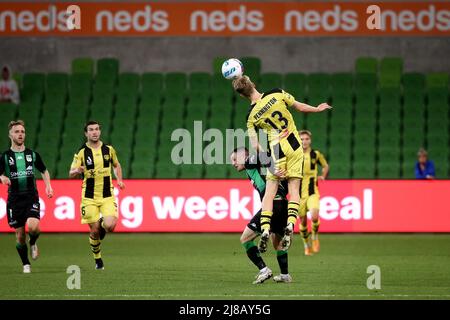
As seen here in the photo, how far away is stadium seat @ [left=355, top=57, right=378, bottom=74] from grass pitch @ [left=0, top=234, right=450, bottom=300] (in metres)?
5.70

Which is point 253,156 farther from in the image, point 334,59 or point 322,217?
point 334,59

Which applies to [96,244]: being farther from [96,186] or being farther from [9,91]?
[9,91]

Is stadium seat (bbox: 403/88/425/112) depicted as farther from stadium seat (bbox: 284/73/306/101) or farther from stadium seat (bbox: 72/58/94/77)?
stadium seat (bbox: 72/58/94/77)

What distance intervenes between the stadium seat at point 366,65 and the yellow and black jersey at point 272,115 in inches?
547

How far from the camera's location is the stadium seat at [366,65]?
2516 centimetres

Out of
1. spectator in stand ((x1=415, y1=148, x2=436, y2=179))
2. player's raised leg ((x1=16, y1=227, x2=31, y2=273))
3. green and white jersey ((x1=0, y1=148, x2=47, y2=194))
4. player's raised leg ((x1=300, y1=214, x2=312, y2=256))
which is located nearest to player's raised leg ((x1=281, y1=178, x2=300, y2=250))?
player's raised leg ((x1=16, y1=227, x2=31, y2=273))

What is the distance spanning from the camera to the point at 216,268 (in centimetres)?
1406

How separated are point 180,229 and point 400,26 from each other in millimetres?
8205

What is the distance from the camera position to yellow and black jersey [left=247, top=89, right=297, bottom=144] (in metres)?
11.5

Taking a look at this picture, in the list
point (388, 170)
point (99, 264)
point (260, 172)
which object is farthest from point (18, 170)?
point (388, 170)

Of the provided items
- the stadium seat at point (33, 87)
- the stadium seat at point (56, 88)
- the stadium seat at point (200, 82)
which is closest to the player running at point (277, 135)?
the stadium seat at point (200, 82)

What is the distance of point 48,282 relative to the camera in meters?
12.1

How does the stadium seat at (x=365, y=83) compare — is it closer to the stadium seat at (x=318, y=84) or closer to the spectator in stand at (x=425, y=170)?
the stadium seat at (x=318, y=84)

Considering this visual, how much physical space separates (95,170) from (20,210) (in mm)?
1189
